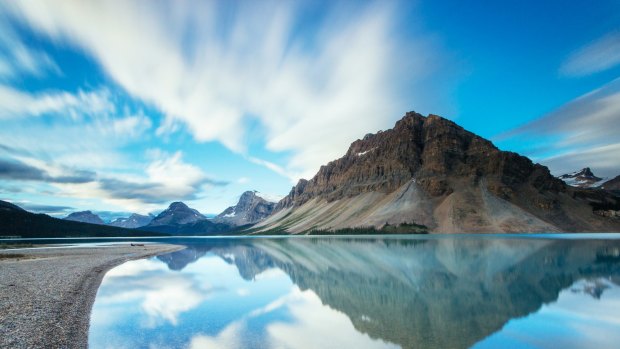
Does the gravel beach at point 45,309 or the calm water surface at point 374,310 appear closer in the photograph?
the gravel beach at point 45,309

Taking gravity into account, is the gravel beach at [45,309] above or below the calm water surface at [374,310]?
above

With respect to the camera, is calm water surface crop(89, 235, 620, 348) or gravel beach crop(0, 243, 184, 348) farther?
calm water surface crop(89, 235, 620, 348)

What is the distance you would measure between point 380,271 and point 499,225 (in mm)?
166029

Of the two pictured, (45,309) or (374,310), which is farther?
(374,310)

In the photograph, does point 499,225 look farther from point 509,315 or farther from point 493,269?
point 509,315

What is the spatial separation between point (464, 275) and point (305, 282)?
1673cm

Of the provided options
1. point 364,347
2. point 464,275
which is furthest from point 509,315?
point 464,275

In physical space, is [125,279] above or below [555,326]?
above

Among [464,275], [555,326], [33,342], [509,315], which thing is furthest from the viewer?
[464,275]

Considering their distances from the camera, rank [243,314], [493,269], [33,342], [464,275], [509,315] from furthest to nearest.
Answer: [493,269], [464,275], [243,314], [509,315], [33,342]

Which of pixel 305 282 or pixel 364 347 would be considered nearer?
pixel 364 347

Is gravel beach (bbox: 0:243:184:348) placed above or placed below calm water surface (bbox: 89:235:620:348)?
above

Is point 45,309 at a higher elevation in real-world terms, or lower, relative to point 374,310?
higher

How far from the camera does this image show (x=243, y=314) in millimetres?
24766
